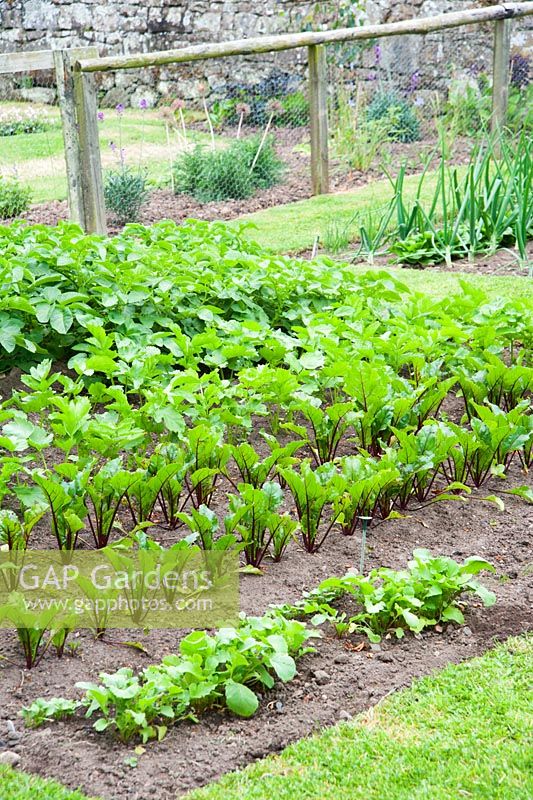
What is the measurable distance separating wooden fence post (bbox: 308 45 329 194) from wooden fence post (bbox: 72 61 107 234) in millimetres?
2061

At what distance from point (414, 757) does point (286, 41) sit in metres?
7.44

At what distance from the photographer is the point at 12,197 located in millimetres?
→ 9219

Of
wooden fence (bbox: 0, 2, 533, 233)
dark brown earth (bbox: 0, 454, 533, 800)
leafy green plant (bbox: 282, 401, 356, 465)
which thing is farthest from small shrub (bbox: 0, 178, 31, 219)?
dark brown earth (bbox: 0, 454, 533, 800)

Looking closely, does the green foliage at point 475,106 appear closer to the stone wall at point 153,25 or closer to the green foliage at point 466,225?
the stone wall at point 153,25

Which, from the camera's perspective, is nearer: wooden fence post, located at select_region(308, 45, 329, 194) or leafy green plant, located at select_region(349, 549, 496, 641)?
leafy green plant, located at select_region(349, 549, 496, 641)

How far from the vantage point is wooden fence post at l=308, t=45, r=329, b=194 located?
886 cm

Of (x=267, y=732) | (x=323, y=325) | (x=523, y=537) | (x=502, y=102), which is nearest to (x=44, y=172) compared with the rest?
(x=502, y=102)

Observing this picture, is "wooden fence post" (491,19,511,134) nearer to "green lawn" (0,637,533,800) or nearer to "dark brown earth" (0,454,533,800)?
"dark brown earth" (0,454,533,800)

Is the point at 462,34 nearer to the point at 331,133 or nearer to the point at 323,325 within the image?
the point at 331,133

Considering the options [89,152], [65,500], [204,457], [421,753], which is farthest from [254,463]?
[89,152]

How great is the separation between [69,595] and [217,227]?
10.7 ft

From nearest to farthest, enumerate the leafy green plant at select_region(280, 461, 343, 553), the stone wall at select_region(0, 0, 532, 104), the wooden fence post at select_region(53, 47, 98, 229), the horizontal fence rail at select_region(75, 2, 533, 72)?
the leafy green plant at select_region(280, 461, 343, 553) → the wooden fence post at select_region(53, 47, 98, 229) → the horizontal fence rail at select_region(75, 2, 533, 72) → the stone wall at select_region(0, 0, 532, 104)

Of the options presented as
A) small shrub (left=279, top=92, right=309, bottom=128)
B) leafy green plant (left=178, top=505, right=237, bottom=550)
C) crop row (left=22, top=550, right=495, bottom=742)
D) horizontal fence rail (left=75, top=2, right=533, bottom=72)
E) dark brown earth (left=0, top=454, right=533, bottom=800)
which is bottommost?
dark brown earth (left=0, top=454, right=533, bottom=800)

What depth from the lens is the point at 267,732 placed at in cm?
229
